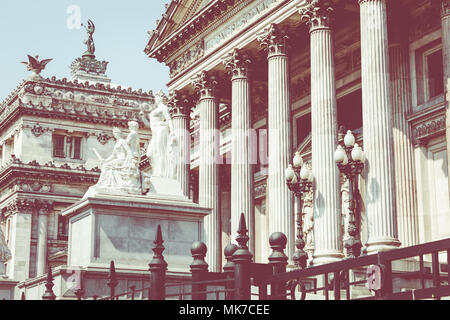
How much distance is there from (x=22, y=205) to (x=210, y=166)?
2859cm

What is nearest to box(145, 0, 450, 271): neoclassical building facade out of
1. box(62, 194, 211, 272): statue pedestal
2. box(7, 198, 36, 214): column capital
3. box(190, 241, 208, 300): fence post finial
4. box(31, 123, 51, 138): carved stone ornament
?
box(62, 194, 211, 272): statue pedestal

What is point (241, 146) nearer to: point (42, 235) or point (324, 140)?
point (324, 140)

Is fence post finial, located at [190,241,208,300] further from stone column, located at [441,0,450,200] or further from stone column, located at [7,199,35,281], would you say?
stone column, located at [7,199,35,281]

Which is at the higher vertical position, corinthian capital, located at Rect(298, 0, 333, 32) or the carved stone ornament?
the carved stone ornament

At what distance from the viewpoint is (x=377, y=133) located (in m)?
28.4

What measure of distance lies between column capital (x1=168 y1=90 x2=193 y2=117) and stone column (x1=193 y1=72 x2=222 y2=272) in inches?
97.3

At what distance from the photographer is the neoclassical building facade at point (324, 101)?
29.1 metres

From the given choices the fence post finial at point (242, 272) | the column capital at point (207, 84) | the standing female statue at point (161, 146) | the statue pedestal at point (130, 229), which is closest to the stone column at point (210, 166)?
the column capital at point (207, 84)

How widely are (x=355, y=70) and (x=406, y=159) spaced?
6.04 m

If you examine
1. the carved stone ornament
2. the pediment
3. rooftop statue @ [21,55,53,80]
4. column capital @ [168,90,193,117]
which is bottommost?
column capital @ [168,90,193,117]

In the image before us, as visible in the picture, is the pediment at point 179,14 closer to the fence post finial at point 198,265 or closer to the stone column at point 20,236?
the stone column at point 20,236

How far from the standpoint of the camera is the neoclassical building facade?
95.6ft

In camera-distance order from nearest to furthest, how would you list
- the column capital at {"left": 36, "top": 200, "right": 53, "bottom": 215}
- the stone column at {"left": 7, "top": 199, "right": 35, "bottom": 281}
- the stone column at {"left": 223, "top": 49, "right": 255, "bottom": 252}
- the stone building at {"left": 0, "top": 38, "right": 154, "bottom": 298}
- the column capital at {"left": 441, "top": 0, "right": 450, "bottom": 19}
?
the column capital at {"left": 441, "top": 0, "right": 450, "bottom": 19}, the stone column at {"left": 223, "top": 49, "right": 255, "bottom": 252}, the stone column at {"left": 7, "top": 199, "right": 35, "bottom": 281}, the stone building at {"left": 0, "top": 38, "right": 154, "bottom": 298}, the column capital at {"left": 36, "top": 200, "right": 53, "bottom": 215}

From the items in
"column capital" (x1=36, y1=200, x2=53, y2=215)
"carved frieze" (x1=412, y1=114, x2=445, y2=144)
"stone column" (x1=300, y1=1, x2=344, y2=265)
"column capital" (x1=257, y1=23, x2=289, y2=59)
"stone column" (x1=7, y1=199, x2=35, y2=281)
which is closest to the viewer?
"stone column" (x1=300, y1=1, x2=344, y2=265)
